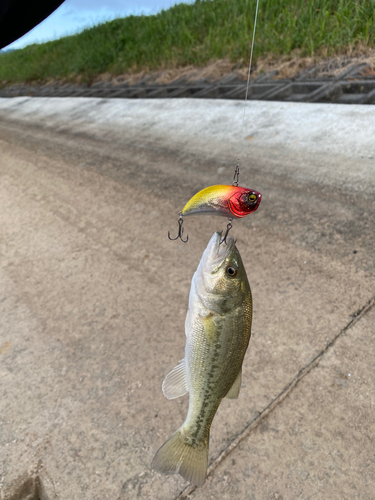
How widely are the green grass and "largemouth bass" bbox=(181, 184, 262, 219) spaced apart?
25.3 feet

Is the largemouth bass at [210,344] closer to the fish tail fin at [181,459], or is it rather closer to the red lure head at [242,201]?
the fish tail fin at [181,459]

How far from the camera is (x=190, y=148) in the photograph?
6152 millimetres

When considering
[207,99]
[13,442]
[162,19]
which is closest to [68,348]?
[13,442]

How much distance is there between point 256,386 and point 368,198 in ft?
7.99

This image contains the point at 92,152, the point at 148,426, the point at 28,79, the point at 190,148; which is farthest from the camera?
the point at 28,79

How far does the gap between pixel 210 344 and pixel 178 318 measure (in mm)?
1548

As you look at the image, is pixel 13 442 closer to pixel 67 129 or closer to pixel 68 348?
pixel 68 348

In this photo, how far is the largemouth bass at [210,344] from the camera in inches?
59.1

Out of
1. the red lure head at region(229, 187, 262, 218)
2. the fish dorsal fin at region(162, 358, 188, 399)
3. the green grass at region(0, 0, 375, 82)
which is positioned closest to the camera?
the red lure head at region(229, 187, 262, 218)

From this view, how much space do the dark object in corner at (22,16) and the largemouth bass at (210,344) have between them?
154cm

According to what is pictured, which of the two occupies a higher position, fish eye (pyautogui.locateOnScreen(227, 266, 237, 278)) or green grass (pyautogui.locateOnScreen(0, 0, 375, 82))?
green grass (pyautogui.locateOnScreen(0, 0, 375, 82))

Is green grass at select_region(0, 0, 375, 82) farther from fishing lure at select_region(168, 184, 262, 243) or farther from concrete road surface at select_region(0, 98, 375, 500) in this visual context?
fishing lure at select_region(168, 184, 262, 243)

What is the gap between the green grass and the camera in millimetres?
7867

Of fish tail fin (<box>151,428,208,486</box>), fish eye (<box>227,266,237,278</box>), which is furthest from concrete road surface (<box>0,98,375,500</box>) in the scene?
fish eye (<box>227,266,237,278</box>)
